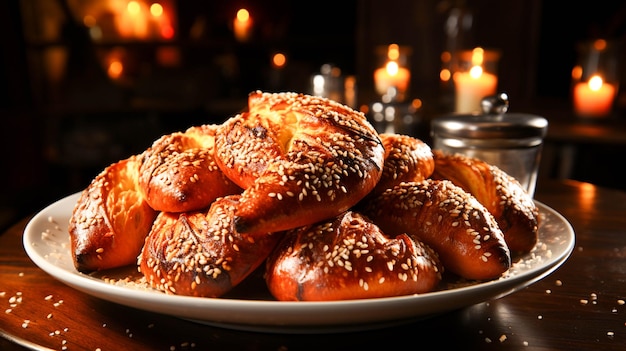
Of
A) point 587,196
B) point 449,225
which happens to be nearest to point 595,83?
point 587,196

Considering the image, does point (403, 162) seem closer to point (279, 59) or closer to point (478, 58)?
point (478, 58)

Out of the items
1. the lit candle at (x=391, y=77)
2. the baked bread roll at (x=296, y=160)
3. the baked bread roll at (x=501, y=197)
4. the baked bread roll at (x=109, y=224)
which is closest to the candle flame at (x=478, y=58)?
the lit candle at (x=391, y=77)

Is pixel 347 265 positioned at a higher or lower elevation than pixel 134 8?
lower

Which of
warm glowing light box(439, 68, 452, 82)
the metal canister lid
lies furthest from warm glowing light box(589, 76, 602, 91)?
the metal canister lid

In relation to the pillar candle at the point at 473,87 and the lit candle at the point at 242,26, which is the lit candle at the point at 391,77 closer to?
the pillar candle at the point at 473,87

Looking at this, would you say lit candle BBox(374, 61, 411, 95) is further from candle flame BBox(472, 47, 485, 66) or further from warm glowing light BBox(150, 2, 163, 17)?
warm glowing light BBox(150, 2, 163, 17)

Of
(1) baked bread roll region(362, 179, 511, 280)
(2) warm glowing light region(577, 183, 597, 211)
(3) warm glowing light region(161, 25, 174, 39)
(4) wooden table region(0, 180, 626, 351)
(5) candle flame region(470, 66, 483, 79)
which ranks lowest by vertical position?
(2) warm glowing light region(577, 183, 597, 211)
